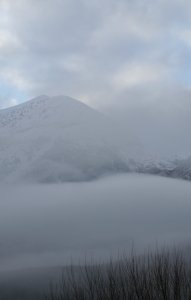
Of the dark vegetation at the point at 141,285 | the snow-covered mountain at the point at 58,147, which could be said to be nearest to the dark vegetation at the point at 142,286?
the dark vegetation at the point at 141,285

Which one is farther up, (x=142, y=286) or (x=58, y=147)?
(x=58, y=147)

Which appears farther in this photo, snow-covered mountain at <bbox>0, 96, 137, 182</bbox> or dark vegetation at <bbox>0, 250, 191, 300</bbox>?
snow-covered mountain at <bbox>0, 96, 137, 182</bbox>

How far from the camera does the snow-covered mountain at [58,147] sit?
84.4 meters

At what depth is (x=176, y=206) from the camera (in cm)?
7344

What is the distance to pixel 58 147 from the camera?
86.6 m

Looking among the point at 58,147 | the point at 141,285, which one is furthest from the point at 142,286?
the point at 58,147

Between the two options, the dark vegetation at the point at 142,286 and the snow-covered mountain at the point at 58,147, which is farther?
the snow-covered mountain at the point at 58,147

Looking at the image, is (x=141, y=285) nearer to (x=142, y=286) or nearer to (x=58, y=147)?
(x=142, y=286)

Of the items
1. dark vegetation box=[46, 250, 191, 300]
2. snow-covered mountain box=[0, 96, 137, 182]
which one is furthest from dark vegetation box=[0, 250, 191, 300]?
snow-covered mountain box=[0, 96, 137, 182]

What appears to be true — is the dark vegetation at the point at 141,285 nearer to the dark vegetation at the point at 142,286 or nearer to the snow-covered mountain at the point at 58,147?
the dark vegetation at the point at 142,286

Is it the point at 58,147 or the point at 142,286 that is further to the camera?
the point at 58,147

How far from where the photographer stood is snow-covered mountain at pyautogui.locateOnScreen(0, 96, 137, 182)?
84438 mm

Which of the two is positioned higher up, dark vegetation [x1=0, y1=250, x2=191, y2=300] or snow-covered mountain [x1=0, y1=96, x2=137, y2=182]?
snow-covered mountain [x1=0, y1=96, x2=137, y2=182]

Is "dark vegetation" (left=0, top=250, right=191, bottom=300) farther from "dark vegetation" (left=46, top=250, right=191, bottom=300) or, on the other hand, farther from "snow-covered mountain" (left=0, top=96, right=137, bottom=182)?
"snow-covered mountain" (left=0, top=96, right=137, bottom=182)
